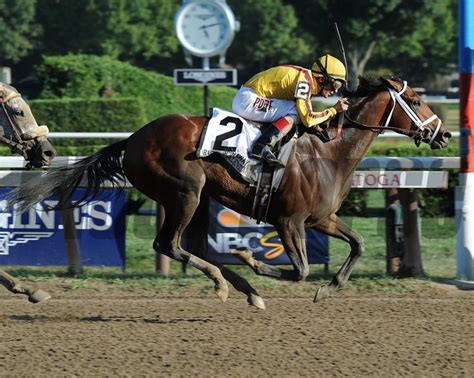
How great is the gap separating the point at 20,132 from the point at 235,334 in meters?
2.12

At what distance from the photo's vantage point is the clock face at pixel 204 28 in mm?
14031

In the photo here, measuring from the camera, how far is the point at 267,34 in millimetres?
48875

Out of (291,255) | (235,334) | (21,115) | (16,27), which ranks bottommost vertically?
(235,334)

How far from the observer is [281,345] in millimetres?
5625

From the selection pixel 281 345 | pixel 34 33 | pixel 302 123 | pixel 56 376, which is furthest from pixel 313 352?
pixel 34 33

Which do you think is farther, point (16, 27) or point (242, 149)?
point (16, 27)

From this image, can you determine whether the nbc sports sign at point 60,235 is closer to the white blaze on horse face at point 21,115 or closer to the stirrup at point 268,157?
the white blaze on horse face at point 21,115

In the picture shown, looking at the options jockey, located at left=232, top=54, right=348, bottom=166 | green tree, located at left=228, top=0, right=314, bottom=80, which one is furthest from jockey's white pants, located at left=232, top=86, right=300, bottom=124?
green tree, located at left=228, top=0, right=314, bottom=80

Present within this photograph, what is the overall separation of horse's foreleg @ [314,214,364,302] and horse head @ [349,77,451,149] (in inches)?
31.6

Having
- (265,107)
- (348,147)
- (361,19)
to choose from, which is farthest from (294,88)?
(361,19)

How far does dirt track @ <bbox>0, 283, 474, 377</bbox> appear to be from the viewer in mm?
5074

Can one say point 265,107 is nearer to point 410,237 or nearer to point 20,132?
point 20,132

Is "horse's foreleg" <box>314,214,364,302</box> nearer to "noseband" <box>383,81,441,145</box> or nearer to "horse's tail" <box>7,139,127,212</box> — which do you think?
"noseband" <box>383,81,441,145</box>

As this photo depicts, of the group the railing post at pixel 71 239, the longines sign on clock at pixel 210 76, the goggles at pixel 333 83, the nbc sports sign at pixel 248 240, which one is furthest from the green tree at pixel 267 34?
the goggles at pixel 333 83
